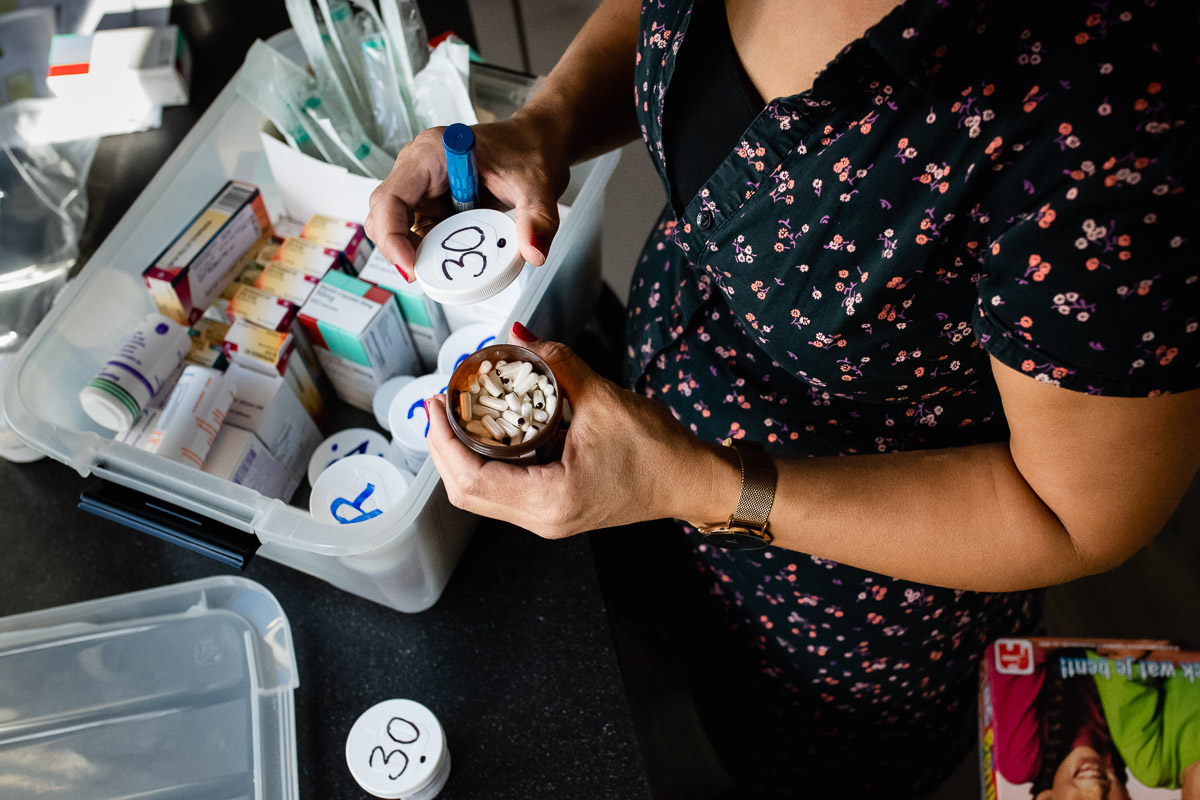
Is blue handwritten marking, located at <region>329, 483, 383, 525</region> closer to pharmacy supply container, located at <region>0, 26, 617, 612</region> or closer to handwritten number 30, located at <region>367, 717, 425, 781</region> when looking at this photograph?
pharmacy supply container, located at <region>0, 26, 617, 612</region>

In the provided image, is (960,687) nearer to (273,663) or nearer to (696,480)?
(696,480)

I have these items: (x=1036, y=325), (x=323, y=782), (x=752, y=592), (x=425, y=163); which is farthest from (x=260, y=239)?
(x=1036, y=325)

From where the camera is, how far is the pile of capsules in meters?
0.67

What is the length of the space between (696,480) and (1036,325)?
0.95 feet

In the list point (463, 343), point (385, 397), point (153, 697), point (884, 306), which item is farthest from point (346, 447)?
point (884, 306)

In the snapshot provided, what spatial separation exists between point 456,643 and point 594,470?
34cm

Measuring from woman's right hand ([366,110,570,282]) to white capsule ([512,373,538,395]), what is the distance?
0.44ft

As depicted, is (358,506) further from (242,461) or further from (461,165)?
(461,165)

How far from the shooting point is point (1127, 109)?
502mm

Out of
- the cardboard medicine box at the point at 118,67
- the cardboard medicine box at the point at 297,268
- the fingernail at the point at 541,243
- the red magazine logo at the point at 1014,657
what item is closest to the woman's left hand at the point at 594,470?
the fingernail at the point at 541,243

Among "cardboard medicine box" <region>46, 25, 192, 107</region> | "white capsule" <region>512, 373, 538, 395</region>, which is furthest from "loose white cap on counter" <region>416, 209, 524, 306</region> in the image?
"cardboard medicine box" <region>46, 25, 192, 107</region>

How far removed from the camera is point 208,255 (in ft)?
3.16

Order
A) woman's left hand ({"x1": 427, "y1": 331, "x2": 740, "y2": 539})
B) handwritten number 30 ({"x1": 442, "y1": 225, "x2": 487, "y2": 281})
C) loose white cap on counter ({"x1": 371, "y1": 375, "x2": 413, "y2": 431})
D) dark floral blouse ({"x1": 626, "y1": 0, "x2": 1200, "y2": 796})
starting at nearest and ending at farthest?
dark floral blouse ({"x1": 626, "y1": 0, "x2": 1200, "y2": 796}) < woman's left hand ({"x1": 427, "y1": 331, "x2": 740, "y2": 539}) < handwritten number 30 ({"x1": 442, "y1": 225, "x2": 487, "y2": 281}) < loose white cap on counter ({"x1": 371, "y1": 375, "x2": 413, "y2": 431})

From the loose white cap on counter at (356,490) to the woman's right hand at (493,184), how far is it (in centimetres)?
21
